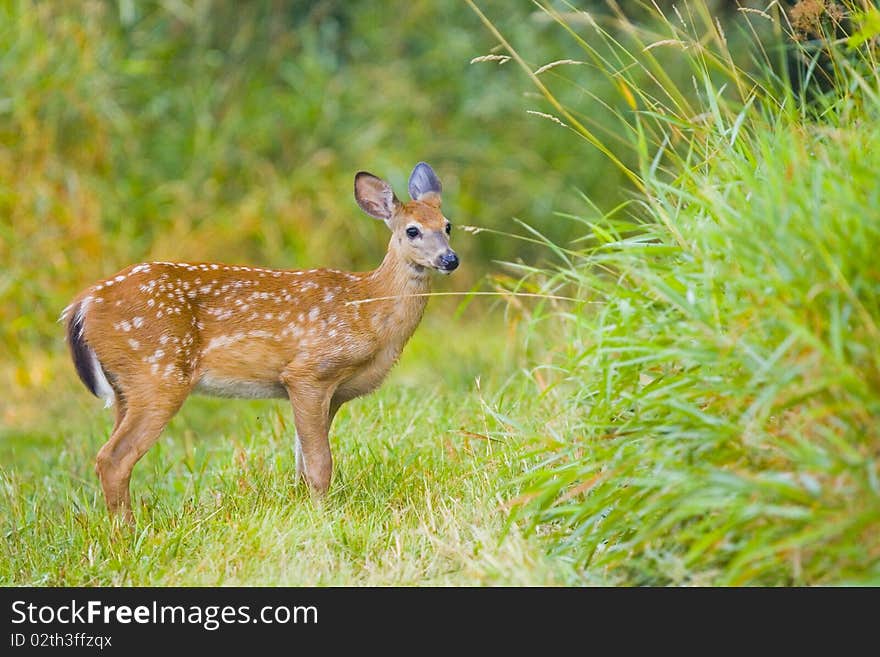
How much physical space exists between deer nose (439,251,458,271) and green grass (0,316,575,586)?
60cm

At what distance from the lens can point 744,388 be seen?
12.4ft

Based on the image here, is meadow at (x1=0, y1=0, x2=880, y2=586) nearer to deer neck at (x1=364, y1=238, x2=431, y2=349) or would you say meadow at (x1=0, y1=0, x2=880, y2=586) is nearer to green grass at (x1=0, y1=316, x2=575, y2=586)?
green grass at (x1=0, y1=316, x2=575, y2=586)

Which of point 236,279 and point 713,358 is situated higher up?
point 713,358

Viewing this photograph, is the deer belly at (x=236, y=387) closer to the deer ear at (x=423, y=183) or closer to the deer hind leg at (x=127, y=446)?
the deer hind leg at (x=127, y=446)

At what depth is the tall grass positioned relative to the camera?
348cm

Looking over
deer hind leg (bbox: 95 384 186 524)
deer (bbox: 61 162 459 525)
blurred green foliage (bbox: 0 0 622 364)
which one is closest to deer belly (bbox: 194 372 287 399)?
deer (bbox: 61 162 459 525)

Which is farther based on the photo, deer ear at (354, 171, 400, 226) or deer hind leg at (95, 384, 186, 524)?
deer ear at (354, 171, 400, 226)

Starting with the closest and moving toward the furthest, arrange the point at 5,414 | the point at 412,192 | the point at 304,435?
the point at 304,435, the point at 412,192, the point at 5,414

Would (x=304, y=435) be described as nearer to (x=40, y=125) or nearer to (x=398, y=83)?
(x=40, y=125)

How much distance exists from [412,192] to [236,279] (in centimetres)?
99

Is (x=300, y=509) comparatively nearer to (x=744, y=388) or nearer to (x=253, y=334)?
(x=253, y=334)

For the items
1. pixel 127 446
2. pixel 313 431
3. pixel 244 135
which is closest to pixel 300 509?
pixel 313 431

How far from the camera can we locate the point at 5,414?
7953mm
